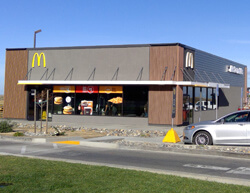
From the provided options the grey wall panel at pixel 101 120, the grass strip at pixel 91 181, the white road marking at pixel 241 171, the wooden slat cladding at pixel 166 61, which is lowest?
the white road marking at pixel 241 171

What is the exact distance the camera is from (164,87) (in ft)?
85.7

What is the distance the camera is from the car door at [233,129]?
1405cm

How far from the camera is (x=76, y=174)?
8.53 metres

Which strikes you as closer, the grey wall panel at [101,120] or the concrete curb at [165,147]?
the concrete curb at [165,147]

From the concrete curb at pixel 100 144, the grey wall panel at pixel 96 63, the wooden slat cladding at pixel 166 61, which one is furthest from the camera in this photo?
the grey wall panel at pixel 96 63

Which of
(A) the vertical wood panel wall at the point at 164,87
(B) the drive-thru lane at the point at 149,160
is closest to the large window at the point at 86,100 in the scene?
(A) the vertical wood panel wall at the point at 164,87

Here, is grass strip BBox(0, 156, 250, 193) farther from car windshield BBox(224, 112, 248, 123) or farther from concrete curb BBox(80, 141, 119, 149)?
car windshield BBox(224, 112, 248, 123)

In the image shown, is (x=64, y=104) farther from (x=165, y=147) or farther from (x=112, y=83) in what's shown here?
(x=165, y=147)

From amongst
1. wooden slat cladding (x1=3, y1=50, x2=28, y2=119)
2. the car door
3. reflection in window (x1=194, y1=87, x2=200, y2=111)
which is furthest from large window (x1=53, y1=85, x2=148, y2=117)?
the car door

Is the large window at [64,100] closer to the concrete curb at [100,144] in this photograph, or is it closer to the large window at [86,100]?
the large window at [86,100]

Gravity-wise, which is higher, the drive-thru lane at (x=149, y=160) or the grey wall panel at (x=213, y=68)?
the grey wall panel at (x=213, y=68)

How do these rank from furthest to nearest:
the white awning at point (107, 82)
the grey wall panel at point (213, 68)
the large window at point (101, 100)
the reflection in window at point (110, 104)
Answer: the grey wall panel at point (213, 68) < the reflection in window at point (110, 104) < the large window at point (101, 100) < the white awning at point (107, 82)

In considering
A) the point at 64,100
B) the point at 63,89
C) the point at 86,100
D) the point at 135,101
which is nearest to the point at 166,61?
the point at 135,101

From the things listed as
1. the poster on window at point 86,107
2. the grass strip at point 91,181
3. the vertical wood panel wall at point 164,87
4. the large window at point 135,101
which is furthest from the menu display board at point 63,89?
the grass strip at point 91,181
